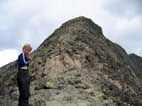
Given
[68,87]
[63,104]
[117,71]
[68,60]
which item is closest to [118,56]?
[117,71]

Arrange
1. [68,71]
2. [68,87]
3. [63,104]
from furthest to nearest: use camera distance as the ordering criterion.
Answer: [68,71], [68,87], [63,104]

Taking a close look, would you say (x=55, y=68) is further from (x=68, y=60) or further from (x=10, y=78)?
(x=10, y=78)

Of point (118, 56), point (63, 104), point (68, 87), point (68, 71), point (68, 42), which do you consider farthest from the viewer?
point (118, 56)

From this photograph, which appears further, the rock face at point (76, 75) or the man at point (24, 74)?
the rock face at point (76, 75)

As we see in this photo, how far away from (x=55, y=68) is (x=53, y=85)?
2.01 m

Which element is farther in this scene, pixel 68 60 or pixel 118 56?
pixel 118 56

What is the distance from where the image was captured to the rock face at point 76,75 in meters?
24.6

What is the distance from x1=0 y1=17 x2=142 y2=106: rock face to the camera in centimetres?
2464

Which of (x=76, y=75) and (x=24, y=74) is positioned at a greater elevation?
(x=76, y=75)

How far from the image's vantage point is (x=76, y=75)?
1057 inches

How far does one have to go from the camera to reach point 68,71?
90.1 ft

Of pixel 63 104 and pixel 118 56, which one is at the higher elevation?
pixel 118 56

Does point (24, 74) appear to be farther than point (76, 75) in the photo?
No

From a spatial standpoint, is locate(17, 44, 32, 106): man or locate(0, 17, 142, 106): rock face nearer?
locate(17, 44, 32, 106): man
